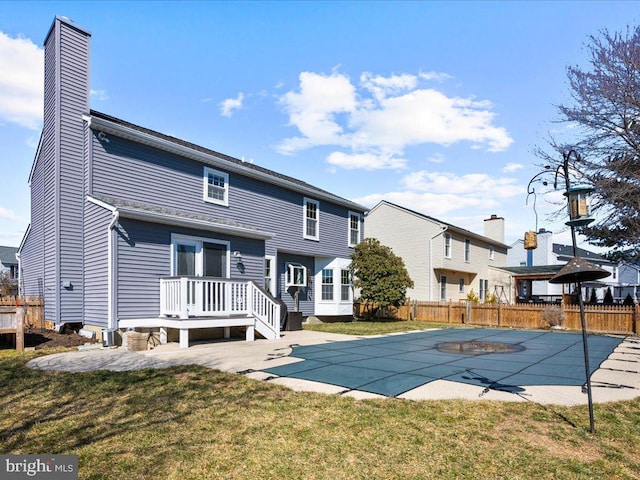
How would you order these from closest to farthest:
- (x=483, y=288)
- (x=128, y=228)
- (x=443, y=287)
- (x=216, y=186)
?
(x=128, y=228) < (x=216, y=186) < (x=443, y=287) < (x=483, y=288)

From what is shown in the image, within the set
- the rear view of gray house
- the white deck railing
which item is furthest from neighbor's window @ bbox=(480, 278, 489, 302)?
the white deck railing

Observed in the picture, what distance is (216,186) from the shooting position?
48.4ft

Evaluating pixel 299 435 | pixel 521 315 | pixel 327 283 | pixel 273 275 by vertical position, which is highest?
pixel 273 275

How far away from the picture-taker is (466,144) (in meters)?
18.5

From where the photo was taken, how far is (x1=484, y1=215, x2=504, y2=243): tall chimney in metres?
32.5

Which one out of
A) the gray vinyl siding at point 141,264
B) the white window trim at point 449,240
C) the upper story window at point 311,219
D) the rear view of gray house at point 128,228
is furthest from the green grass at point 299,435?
the white window trim at point 449,240

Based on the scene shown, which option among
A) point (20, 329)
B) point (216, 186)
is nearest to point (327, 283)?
point (216, 186)

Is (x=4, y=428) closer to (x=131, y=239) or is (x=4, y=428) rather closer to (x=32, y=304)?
(x=131, y=239)

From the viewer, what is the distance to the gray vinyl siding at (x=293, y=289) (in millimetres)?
17422

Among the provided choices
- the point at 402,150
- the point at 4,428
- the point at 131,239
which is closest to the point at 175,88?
the point at 131,239

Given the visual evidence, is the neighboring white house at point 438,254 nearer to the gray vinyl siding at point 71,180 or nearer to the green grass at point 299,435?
the gray vinyl siding at point 71,180

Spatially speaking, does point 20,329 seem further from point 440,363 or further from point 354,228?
point 354,228

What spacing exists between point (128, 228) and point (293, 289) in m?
8.03

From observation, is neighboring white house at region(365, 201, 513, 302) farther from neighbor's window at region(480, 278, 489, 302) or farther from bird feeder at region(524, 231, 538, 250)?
bird feeder at region(524, 231, 538, 250)
